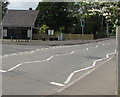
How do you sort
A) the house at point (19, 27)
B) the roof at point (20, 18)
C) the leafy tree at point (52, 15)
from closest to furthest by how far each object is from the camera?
the house at point (19, 27)
the roof at point (20, 18)
the leafy tree at point (52, 15)

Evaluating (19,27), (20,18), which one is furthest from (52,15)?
(19,27)

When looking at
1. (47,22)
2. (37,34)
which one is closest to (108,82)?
(37,34)

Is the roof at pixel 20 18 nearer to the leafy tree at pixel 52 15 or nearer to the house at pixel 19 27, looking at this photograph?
the house at pixel 19 27

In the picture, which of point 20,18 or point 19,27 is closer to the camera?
point 19,27

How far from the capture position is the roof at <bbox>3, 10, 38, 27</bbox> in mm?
53594

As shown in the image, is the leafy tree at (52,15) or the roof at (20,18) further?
the leafy tree at (52,15)

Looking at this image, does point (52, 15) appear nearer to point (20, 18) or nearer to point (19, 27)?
point (20, 18)

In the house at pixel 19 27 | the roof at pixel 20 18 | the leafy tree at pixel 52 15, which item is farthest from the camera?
the leafy tree at pixel 52 15

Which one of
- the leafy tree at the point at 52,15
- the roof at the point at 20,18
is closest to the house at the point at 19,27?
the roof at the point at 20,18

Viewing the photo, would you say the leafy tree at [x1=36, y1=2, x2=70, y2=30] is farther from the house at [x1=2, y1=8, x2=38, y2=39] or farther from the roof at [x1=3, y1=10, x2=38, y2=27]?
the house at [x1=2, y1=8, x2=38, y2=39]

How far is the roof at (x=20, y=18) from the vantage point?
53594 millimetres

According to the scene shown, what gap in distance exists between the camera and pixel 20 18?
55938mm

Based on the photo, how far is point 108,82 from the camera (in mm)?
8391

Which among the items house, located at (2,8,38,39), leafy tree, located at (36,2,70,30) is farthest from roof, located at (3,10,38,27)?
leafy tree, located at (36,2,70,30)
